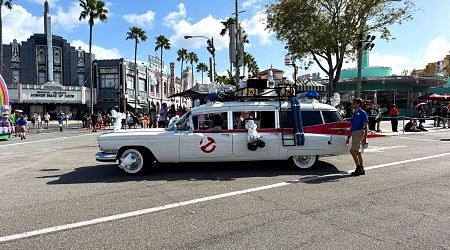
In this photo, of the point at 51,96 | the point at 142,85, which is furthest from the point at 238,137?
the point at 142,85

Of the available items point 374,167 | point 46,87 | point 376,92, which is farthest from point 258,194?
point 46,87

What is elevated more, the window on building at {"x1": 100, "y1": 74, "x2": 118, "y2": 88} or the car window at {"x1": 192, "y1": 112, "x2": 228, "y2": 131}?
the window on building at {"x1": 100, "y1": 74, "x2": 118, "y2": 88}

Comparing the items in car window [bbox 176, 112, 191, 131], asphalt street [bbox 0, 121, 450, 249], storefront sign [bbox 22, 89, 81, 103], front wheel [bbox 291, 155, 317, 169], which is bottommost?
asphalt street [bbox 0, 121, 450, 249]

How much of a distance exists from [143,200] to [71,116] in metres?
48.3

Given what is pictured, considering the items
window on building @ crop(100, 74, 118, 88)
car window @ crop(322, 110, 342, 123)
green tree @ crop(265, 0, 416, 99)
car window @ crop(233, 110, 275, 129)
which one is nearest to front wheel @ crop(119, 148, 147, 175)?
car window @ crop(233, 110, 275, 129)

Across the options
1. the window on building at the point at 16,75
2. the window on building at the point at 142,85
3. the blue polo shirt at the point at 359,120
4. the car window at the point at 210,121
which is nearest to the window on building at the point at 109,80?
the window on building at the point at 142,85

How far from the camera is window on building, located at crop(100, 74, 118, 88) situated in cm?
5028

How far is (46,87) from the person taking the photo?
45.1 metres

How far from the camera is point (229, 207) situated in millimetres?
5375

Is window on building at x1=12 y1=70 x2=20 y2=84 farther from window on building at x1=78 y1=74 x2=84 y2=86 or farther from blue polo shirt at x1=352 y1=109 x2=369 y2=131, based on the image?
blue polo shirt at x1=352 y1=109 x2=369 y2=131

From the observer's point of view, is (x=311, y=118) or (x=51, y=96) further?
(x=51, y=96)

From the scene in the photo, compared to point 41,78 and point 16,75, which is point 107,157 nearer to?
point 41,78

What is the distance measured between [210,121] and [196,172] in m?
1.31

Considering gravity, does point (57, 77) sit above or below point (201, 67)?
below
